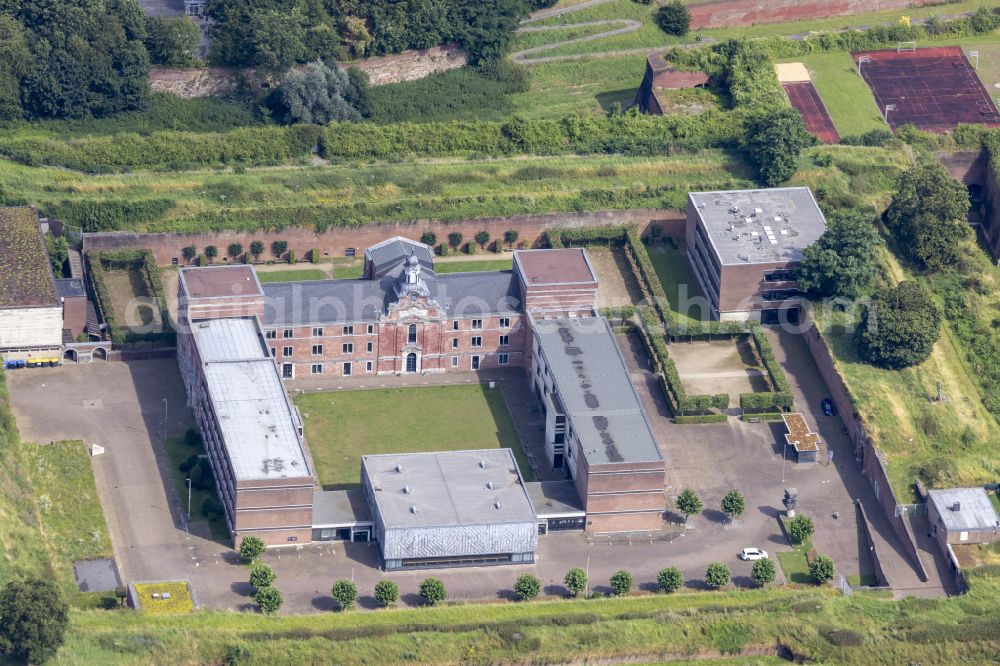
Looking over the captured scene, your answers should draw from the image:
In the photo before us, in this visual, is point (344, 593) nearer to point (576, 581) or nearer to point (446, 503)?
point (446, 503)

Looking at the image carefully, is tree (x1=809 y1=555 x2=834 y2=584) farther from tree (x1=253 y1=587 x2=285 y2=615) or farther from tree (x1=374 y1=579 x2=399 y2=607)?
tree (x1=253 y1=587 x2=285 y2=615)

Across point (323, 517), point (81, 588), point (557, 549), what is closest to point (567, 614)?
point (557, 549)

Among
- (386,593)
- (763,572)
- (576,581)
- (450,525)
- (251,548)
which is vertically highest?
(450,525)

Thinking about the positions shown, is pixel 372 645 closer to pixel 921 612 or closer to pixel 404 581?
pixel 404 581

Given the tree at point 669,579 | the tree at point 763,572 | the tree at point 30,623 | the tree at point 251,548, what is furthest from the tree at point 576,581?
the tree at point 30,623

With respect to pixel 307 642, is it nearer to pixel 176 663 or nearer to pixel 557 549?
pixel 176 663

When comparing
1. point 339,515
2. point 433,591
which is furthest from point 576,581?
point 339,515

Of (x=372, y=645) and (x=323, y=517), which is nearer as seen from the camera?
(x=372, y=645)

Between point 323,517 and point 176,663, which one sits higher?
point 323,517
